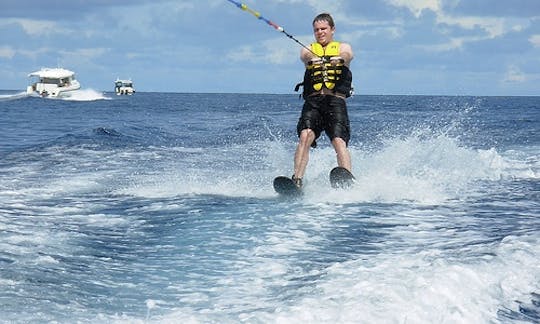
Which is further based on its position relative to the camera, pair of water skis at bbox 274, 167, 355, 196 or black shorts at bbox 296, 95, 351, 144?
black shorts at bbox 296, 95, 351, 144

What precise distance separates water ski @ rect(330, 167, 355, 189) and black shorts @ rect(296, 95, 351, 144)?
0.58 metres

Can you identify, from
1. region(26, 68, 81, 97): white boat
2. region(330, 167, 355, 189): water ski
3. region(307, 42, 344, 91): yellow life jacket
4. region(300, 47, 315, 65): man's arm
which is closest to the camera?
region(330, 167, 355, 189): water ski

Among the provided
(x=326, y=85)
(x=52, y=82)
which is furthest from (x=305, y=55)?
(x=52, y=82)

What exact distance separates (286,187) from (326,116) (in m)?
1.18

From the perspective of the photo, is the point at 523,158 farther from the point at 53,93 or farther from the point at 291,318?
the point at 53,93

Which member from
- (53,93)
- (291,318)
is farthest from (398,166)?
(53,93)

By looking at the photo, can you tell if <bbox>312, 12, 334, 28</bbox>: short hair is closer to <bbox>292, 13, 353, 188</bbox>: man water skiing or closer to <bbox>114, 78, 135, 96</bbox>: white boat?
<bbox>292, 13, 353, 188</bbox>: man water skiing

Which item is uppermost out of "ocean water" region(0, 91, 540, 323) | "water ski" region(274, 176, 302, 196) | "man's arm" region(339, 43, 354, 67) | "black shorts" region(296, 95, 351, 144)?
"man's arm" region(339, 43, 354, 67)

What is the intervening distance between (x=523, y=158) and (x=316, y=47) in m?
7.77

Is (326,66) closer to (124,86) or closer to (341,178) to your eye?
(341,178)

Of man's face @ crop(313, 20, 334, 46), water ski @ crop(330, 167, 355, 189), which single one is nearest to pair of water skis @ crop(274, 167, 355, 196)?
water ski @ crop(330, 167, 355, 189)

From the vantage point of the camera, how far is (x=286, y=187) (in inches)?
313

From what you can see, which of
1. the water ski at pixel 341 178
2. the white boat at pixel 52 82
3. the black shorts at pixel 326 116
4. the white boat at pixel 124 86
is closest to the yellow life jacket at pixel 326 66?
the black shorts at pixel 326 116

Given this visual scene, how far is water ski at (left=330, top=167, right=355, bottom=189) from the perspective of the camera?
7887 mm
